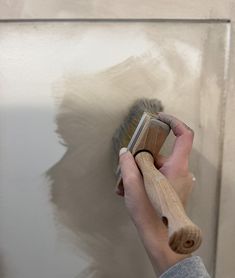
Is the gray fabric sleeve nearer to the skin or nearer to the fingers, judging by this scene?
the skin

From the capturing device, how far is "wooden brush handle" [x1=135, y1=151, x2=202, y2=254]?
365 mm

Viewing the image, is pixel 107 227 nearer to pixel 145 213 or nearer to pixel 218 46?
pixel 145 213

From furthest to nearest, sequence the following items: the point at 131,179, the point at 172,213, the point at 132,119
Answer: the point at 132,119 → the point at 131,179 → the point at 172,213

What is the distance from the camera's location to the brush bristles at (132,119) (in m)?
0.61

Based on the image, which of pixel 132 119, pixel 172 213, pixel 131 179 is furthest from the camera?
pixel 132 119

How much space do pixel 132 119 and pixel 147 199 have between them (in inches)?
7.2

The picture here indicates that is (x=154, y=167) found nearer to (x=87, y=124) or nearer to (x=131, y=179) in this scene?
(x=131, y=179)

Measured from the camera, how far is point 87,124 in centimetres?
67

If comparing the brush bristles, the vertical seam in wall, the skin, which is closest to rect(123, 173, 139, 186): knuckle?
the skin

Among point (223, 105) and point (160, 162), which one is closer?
point (160, 162)

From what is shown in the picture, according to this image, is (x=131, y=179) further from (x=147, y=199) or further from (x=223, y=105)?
(x=223, y=105)

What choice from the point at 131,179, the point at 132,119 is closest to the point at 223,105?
the point at 132,119

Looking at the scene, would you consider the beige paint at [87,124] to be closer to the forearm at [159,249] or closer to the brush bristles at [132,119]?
the brush bristles at [132,119]

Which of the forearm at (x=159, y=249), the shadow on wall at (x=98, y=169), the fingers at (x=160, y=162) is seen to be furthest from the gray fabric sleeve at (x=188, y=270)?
the shadow on wall at (x=98, y=169)
